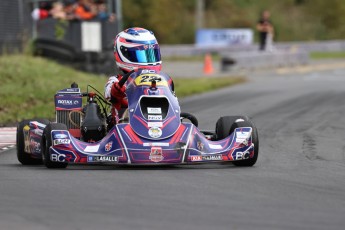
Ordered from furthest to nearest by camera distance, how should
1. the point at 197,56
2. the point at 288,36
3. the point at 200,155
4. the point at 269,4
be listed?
the point at 269,4, the point at 288,36, the point at 197,56, the point at 200,155

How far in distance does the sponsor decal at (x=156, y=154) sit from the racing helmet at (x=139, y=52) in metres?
1.36

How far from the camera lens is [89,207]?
7355 millimetres

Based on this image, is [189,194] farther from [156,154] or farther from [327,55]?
[327,55]

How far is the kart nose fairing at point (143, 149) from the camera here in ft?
32.1

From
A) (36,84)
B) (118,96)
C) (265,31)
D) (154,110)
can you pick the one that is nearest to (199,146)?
(154,110)

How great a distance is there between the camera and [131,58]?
431 inches

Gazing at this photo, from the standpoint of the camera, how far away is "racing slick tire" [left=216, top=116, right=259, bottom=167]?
10180 mm

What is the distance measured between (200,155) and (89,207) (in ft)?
8.90

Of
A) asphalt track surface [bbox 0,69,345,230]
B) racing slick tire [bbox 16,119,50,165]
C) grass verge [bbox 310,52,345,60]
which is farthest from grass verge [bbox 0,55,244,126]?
grass verge [bbox 310,52,345,60]

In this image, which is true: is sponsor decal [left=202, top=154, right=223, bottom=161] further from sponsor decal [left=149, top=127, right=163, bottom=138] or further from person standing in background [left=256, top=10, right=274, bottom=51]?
person standing in background [left=256, top=10, right=274, bottom=51]

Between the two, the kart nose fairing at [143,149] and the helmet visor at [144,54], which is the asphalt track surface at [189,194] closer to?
the kart nose fairing at [143,149]

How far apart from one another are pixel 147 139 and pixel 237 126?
1.01 metres

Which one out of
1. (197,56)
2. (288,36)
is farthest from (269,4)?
(197,56)

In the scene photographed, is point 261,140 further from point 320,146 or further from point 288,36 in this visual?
point 288,36
